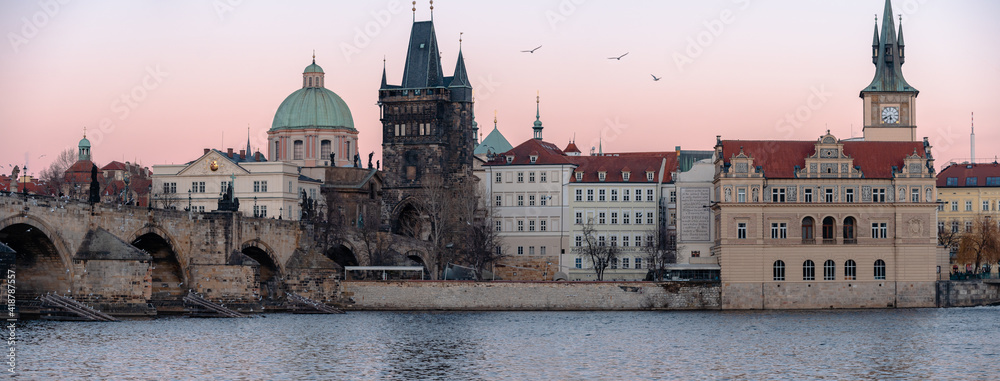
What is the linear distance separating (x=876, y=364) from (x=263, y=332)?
2985 centimetres

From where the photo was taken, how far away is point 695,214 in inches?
4446

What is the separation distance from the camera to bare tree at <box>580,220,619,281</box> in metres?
119

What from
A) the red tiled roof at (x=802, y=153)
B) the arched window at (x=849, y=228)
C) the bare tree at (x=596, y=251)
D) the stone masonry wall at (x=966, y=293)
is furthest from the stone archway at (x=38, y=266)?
the stone masonry wall at (x=966, y=293)

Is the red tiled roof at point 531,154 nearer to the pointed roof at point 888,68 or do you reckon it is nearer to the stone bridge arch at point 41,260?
the pointed roof at point 888,68

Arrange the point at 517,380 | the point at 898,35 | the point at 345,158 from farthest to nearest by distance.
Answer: the point at 345,158 < the point at 898,35 < the point at 517,380

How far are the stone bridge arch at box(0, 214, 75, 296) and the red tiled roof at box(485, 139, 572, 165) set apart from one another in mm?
55815

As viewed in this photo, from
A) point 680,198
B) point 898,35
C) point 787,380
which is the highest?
point 898,35

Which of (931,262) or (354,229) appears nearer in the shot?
(931,262)

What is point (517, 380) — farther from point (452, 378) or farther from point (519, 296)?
point (519, 296)

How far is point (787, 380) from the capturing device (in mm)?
55219

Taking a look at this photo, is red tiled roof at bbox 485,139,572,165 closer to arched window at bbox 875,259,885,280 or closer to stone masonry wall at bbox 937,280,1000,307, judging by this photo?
arched window at bbox 875,259,885,280

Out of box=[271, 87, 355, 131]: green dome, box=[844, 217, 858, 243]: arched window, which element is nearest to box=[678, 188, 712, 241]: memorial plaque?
box=[844, 217, 858, 243]: arched window

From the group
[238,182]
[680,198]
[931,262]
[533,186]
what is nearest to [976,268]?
[931,262]

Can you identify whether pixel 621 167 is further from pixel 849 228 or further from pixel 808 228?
pixel 849 228
